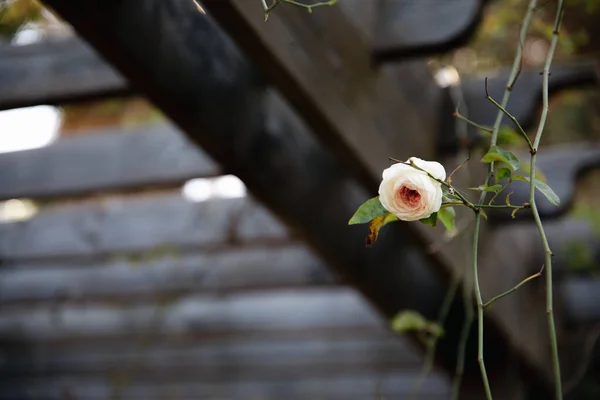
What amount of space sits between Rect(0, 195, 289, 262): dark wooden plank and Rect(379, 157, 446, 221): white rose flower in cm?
171

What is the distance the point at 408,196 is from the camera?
2.76 feet

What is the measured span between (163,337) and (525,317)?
183cm

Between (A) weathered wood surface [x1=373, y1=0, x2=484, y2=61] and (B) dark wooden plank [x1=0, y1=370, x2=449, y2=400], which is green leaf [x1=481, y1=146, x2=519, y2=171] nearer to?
(A) weathered wood surface [x1=373, y1=0, x2=484, y2=61]

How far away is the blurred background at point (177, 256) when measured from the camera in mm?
2172

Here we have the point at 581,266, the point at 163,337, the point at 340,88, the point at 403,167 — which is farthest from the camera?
the point at 163,337

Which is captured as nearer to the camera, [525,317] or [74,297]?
[525,317]

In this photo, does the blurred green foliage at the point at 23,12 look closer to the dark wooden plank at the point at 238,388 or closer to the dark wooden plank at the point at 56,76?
the dark wooden plank at the point at 56,76

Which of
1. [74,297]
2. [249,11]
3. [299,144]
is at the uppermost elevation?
[249,11]

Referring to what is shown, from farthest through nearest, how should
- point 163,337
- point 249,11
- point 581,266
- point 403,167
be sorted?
point 163,337 → point 581,266 → point 249,11 → point 403,167

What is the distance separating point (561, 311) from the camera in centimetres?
290

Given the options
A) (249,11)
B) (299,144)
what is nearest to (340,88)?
(299,144)

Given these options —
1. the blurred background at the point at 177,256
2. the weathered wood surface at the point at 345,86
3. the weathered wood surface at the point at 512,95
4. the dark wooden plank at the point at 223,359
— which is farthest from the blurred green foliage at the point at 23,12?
the dark wooden plank at the point at 223,359

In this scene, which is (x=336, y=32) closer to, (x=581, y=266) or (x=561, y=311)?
(x=581, y=266)

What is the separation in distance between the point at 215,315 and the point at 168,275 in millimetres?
474
